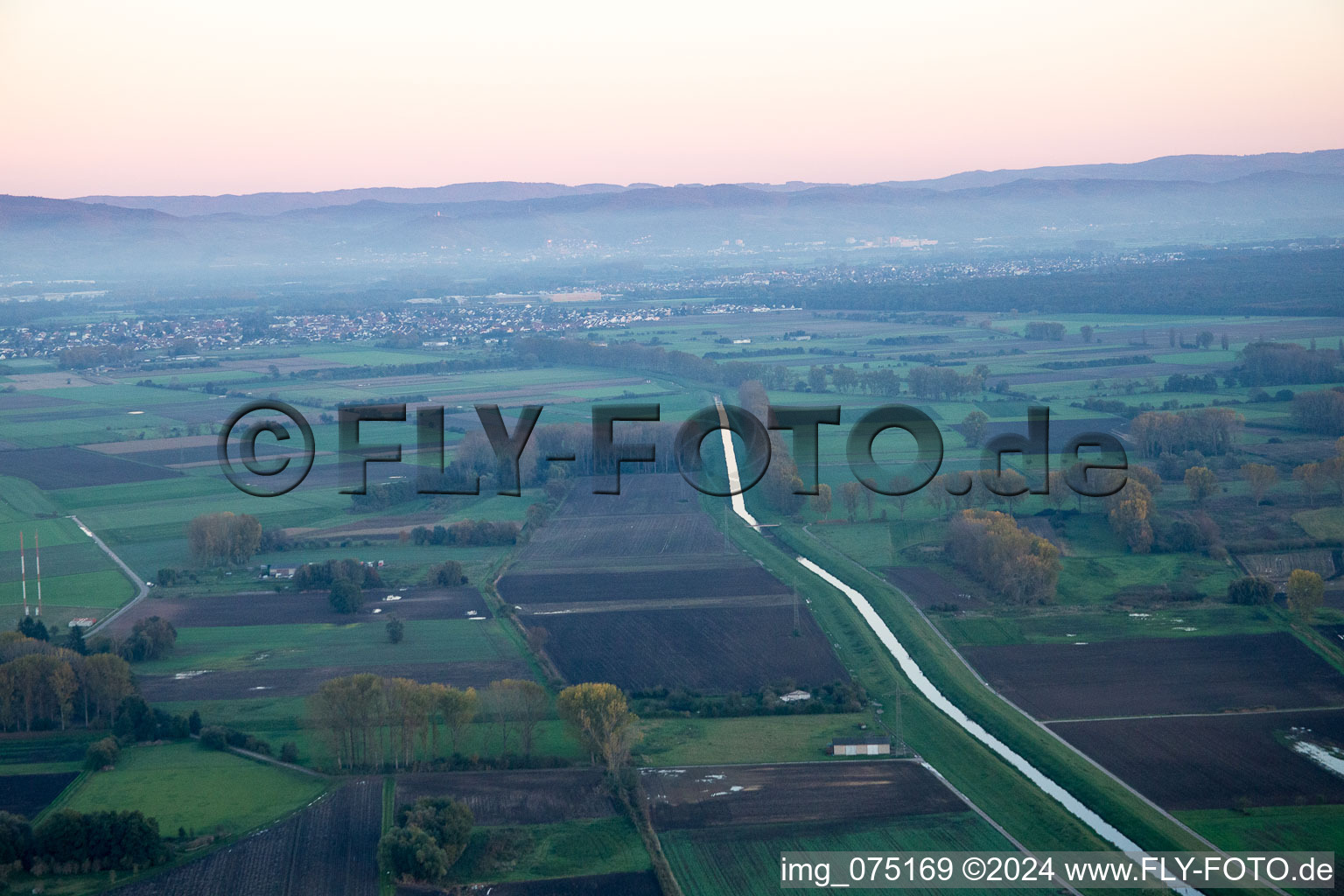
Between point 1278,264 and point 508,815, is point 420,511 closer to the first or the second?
point 508,815

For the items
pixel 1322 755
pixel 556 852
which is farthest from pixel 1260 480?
pixel 556 852

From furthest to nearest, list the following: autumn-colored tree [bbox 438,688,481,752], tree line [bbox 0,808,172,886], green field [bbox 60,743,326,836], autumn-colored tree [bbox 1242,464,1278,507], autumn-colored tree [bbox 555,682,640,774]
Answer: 1. autumn-colored tree [bbox 1242,464,1278,507]
2. autumn-colored tree [bbox 438,688,481,752]
3. autumn-colored tree [bbox 555,682,640,774]
4. green field [bbox 60,743,326,836]
5. tree line [bbox 0,808,172,886]

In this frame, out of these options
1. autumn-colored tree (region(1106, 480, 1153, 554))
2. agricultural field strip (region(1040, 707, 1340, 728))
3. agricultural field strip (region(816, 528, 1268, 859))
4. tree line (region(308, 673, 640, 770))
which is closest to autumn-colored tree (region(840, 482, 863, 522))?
autumn-colored tree (region(1106, 480, 1153, 554))

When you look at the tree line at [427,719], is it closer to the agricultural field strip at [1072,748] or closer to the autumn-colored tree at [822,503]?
the agricultural field strip at [1072,748]

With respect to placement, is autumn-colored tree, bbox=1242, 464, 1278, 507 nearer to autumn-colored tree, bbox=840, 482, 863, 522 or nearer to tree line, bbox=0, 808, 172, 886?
autumn-colored tree, bbox=840, 482, 863, 522

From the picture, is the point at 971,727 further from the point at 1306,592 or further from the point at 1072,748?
the point at 1306,592

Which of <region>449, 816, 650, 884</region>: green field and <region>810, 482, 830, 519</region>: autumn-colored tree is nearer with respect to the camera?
<region>449, 816, 650, 884</region>: green field

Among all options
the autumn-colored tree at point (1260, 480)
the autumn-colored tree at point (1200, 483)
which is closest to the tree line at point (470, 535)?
the autumn-colored tree at point (1200, 483)
